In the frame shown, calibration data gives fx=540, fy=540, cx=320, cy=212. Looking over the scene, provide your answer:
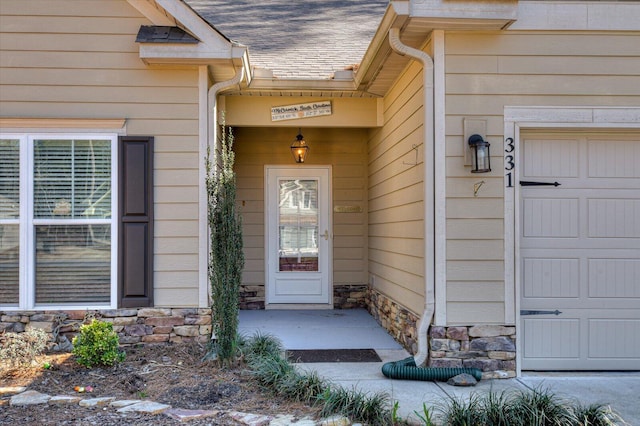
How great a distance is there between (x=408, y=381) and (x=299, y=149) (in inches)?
144

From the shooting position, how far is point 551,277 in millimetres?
4680

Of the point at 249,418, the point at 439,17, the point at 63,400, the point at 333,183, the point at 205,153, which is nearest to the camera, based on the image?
the point at 249,418

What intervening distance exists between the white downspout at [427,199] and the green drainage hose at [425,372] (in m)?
0.15

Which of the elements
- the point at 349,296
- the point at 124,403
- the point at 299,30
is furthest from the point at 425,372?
the point at 299,30

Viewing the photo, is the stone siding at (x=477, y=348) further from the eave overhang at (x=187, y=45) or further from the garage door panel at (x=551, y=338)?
the eave overhang at (x=187, y=45)

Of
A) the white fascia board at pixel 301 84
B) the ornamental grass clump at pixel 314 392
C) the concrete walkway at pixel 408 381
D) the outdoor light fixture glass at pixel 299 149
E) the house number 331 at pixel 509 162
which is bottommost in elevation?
the concrete walkway at pixel 408 381

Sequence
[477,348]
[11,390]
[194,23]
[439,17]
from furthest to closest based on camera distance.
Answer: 1. [194,23]
2. [477,348]
3. [439,17]
4. [11,390]

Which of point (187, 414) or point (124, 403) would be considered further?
point (124, 403)

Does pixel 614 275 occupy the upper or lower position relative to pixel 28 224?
lower

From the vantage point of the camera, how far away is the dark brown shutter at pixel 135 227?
16.5 ft

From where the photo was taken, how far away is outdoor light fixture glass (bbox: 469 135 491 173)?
436 centimetres

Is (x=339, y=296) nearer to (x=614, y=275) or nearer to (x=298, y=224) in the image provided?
(x=298, y=224)

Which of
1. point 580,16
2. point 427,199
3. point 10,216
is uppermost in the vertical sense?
point 580,16

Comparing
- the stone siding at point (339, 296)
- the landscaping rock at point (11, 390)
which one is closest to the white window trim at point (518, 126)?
the stone siding at point (339, 296)
